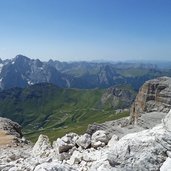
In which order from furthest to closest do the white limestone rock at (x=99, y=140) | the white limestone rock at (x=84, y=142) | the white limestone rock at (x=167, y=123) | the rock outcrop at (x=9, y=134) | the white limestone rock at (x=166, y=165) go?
the rock outcrop at (x=9, y=134), the white limestone rock at (x=99, y=140), the white limestone rock at (x=84, y=142), the white limestone rock at (x=167, y=123), the white limestone rock at (x=166, y=165)

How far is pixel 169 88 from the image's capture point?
271 ft

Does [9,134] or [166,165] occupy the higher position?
[166,165]

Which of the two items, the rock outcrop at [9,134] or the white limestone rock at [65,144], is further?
the rock outcrop at [9,134]

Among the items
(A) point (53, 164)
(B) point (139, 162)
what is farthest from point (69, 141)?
(B) point (139, 162)

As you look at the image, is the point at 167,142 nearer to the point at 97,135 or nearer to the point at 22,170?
the point at 22,170

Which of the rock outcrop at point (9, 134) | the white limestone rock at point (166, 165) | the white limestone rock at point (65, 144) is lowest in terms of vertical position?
the rock outcrop at point (9, 134)

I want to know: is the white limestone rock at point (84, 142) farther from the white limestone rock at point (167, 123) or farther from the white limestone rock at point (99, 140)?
the white limestone rock at point (167, 123)

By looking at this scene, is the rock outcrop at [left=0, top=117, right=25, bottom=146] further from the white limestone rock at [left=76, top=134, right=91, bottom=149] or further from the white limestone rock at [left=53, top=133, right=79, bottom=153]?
the white limestone rock at [left=76, top=134, right=91, bottom=149]

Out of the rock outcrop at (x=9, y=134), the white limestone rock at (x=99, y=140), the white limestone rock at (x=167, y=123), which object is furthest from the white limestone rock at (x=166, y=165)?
the rock outcrop at (x=9, y=134)

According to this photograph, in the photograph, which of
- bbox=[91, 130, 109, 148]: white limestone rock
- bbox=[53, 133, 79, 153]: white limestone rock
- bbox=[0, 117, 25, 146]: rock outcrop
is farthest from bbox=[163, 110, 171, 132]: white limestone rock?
bbox=[0, 117, 25, 146]: rock outcrop

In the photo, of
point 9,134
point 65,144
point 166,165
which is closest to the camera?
point 166,165

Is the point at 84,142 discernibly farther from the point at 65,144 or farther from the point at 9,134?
the point at 9,134

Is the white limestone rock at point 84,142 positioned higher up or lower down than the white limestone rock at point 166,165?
lower down

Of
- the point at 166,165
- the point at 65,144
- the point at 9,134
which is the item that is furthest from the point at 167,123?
the point at 9,134
